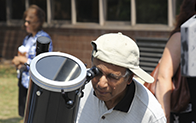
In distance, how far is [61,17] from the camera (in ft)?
31.8

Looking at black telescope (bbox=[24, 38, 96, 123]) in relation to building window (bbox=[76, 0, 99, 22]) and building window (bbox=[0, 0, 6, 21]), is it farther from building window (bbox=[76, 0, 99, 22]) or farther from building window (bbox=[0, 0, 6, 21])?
building window (bbox=[0, 0, 6, 21])

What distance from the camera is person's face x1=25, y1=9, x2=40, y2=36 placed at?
4125 millimetres

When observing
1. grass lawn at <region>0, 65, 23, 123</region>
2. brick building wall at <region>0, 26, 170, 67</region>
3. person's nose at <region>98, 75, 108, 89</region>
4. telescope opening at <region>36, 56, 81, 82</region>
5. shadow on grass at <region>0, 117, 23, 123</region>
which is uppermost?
telescope opening at <region>36, 56, 81, 82</region>

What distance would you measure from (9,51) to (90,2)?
3.66m

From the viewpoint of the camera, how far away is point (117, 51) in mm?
1601

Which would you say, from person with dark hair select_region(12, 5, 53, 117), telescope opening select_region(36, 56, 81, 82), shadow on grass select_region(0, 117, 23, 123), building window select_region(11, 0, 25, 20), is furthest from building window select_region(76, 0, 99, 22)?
telescope opening select_region(36, 56, 81, 82)

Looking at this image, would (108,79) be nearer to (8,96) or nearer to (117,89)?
(117,89)

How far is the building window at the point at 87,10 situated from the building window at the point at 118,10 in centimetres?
42

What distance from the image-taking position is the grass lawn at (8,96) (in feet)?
18.5

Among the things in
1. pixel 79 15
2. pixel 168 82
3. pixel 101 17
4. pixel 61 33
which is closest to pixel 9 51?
pixel 61 33

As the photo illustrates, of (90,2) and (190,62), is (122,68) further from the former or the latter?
(90,2)

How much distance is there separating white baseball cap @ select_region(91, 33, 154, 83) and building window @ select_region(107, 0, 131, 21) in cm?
701

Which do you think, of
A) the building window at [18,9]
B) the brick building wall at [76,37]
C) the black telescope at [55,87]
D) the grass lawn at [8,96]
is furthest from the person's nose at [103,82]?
the building window at [18,9]

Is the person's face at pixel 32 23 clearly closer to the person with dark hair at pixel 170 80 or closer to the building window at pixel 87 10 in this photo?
the person with dark hair at pixel 170 80
